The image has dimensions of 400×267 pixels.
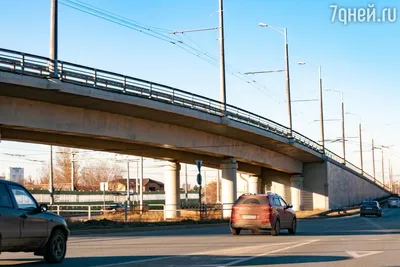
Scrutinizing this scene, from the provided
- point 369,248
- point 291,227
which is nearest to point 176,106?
point 291,227

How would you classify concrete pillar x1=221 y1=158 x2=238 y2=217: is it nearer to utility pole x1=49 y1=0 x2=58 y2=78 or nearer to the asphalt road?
utility pole x1=49 y1=0 x2=58 y2=78

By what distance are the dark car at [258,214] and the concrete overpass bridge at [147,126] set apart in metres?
10.7

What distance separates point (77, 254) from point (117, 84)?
18.7 meters

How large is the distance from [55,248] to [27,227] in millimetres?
1263

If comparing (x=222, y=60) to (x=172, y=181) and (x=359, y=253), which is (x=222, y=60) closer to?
(x=172, y=181)

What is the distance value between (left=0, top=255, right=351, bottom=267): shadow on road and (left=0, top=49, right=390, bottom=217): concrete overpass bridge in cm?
1512

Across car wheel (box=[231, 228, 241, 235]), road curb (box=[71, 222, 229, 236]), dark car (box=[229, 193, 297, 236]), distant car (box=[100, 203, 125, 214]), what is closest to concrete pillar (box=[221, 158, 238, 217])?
distant car (box=[100, 203, 125, 214])

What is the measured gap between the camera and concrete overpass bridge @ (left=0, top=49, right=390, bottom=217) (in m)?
30.7

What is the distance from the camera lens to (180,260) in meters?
14.9

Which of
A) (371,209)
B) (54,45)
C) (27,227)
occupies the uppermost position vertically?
(54,45)

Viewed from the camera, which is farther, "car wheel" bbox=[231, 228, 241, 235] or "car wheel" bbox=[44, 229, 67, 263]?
"car wheel" bbox=[231, 228, 241, 235]

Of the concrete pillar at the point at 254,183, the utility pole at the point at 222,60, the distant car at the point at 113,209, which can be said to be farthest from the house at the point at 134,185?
the utility pole at the point at 222,60

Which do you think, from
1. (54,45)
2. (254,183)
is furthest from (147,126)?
(254,183)

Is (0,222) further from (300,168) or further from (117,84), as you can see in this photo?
(300,168)
